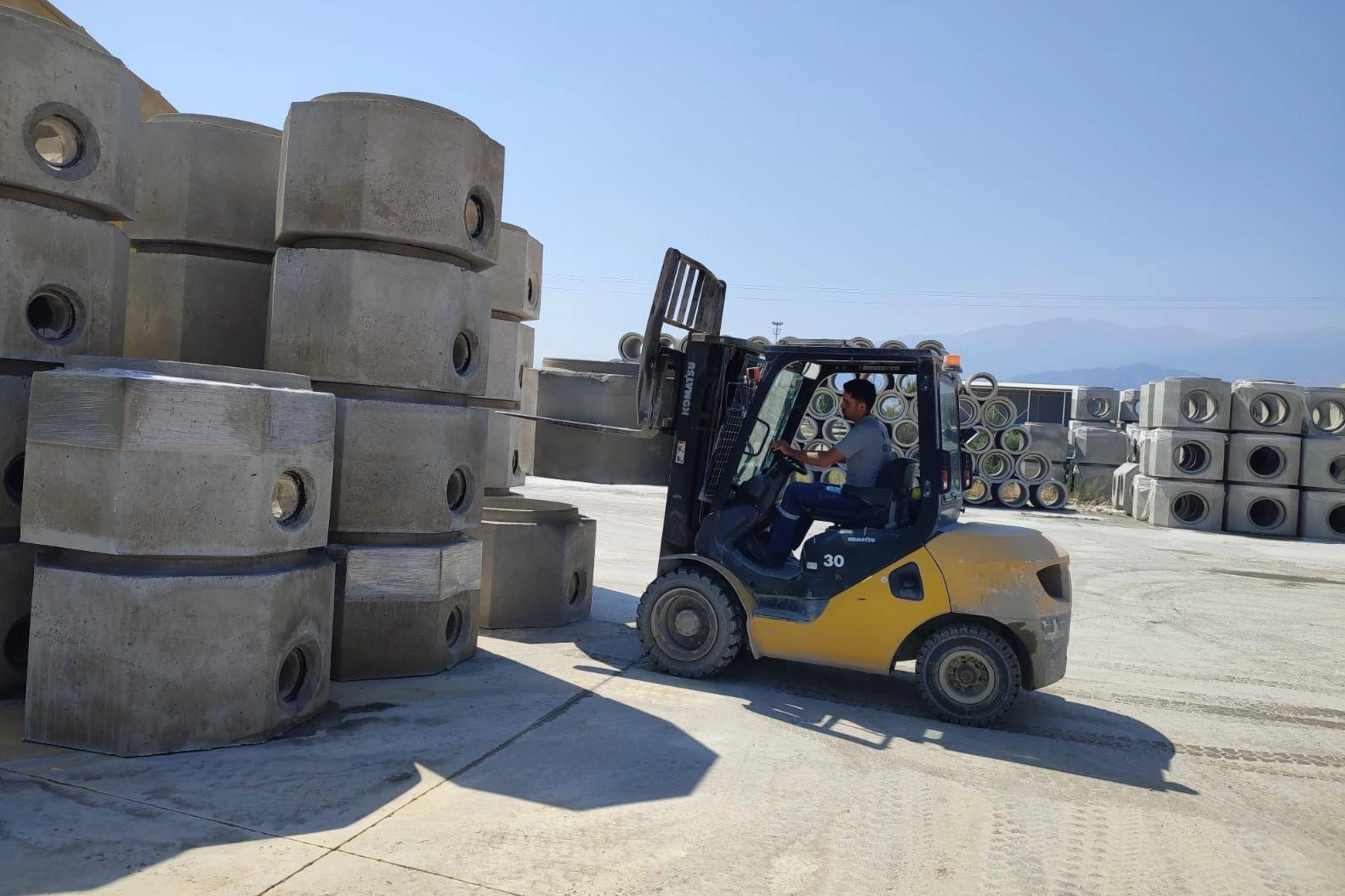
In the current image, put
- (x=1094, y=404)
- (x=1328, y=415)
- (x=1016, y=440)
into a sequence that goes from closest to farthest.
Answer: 1. (x=1328, y=415)
2. (x=1016, y=440)
3. (x=1094, y=404)

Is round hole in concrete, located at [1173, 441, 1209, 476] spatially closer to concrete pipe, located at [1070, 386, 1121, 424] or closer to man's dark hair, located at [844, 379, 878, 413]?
concrete pipe, located at [1070, 386, 1121, 424]

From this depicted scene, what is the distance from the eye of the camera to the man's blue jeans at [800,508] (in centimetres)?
596

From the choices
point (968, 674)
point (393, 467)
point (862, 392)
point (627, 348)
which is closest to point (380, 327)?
point (393, 467)

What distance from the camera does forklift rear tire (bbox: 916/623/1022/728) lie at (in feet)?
18.0

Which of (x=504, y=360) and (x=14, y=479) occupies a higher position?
(x=504, y=360)

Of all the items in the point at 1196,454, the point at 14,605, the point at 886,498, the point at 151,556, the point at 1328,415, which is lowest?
the point at 14,605

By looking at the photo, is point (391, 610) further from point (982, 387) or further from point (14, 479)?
point (982, 387)

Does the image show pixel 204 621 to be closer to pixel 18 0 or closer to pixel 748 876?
pixel 748 876

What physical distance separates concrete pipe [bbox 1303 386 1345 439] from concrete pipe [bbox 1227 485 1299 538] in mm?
1241

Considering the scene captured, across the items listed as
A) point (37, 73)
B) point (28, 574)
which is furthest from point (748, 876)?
point (37, 73)

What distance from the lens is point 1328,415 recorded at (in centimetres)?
1867

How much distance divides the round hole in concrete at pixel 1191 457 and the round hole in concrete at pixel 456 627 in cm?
1656

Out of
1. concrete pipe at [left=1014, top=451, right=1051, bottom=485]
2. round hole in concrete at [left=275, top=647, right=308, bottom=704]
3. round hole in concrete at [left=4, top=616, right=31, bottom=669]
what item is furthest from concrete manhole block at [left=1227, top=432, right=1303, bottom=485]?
round hole in concrete at [left=4, top=616, right=31, bottom=669]

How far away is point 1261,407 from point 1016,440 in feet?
14.6
